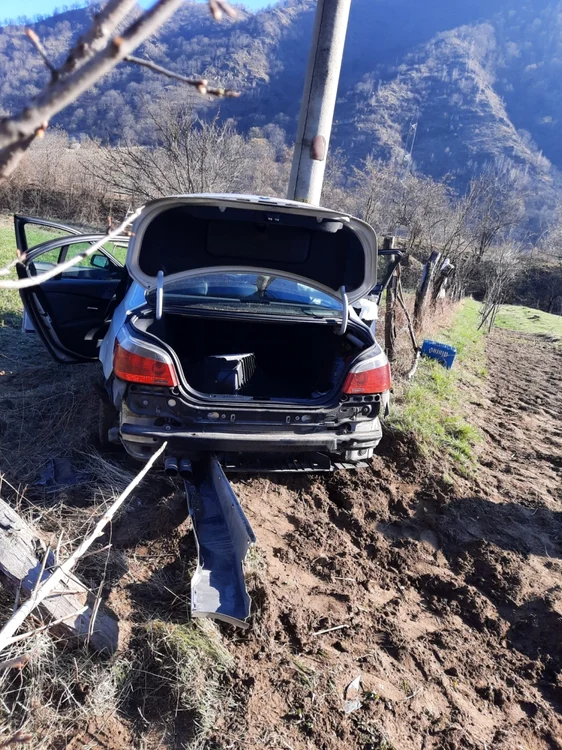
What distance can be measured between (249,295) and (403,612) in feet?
7.84

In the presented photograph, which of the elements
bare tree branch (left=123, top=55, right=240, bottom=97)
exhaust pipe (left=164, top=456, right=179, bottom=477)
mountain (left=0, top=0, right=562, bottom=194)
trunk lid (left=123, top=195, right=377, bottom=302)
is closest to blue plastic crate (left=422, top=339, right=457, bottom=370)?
trunk lid (left=123, top=195, right=377, bottom=302)

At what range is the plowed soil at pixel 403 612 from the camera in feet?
7.52

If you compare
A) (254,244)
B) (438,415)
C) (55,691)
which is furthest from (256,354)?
(55,691)

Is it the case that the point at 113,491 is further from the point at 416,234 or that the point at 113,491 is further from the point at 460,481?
the point at 416,234

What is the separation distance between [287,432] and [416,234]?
1949cm

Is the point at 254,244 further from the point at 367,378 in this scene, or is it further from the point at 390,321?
the point at 390,321

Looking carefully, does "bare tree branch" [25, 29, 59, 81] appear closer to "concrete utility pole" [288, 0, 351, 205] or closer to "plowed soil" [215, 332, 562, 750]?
"plowed soil" [215, 332, 562, 750]

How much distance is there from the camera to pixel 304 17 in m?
145

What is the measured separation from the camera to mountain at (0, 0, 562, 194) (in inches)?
3455

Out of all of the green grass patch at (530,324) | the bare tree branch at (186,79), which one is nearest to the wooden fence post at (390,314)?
the bare tree branch at (186,79)

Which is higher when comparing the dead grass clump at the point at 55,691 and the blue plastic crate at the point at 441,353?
the dead grass clump at the point at 55,691

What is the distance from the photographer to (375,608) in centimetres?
298

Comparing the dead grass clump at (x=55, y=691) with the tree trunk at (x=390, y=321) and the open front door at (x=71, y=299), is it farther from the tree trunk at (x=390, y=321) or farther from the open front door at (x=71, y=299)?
the tree trunk at (x=390, y=321)

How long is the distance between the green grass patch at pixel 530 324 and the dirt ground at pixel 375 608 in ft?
58.3
